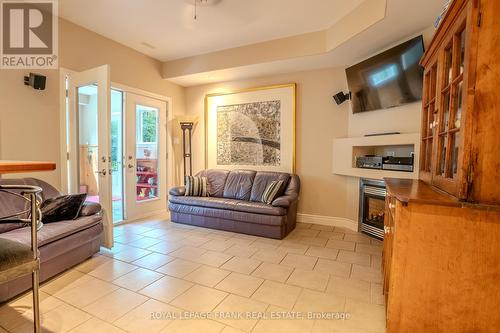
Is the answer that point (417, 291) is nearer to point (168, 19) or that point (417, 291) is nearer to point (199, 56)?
point (168, 19)

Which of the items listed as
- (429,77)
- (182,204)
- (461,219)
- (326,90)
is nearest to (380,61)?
(326,90)

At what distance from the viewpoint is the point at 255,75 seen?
4.32 meters

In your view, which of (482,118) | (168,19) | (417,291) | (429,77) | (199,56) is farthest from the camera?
(199,56)

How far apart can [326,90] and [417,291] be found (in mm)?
3260

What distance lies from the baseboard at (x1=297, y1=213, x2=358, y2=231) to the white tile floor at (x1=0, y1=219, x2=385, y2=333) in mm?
542

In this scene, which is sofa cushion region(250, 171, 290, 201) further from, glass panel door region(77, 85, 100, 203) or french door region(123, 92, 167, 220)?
glass panel door region(77, 85, 100, 203)

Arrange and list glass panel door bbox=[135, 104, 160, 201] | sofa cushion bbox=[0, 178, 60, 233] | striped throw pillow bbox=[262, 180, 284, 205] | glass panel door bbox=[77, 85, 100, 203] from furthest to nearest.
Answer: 1. glass panel door bbox=[135, 104, 160, 201]
2. striped throw pillow bbox=[262, 180, 284, 205]
3. glass panel door bbox=[77, 85, 100, 203]
4. sofa cushion bbox=[0, 178, 60, 233]

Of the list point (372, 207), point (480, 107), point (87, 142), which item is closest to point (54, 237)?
point (87, 142)

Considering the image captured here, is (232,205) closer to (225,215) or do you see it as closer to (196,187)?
(225,215)

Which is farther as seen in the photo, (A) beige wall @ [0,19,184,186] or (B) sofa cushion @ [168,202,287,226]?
(B) sofa cushion @ [168,202,287,226]

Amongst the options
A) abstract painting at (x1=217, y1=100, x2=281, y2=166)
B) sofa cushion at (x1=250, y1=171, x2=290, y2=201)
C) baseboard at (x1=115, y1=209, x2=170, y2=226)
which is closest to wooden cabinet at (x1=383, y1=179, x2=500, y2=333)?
sofa cushion at (x1=250, y1=171, x2=290, y2=201)

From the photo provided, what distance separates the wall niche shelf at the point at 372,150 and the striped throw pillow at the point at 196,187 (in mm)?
2151

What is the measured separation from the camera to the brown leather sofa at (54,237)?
78.8 inches

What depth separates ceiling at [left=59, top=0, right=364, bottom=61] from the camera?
277 centimetres
